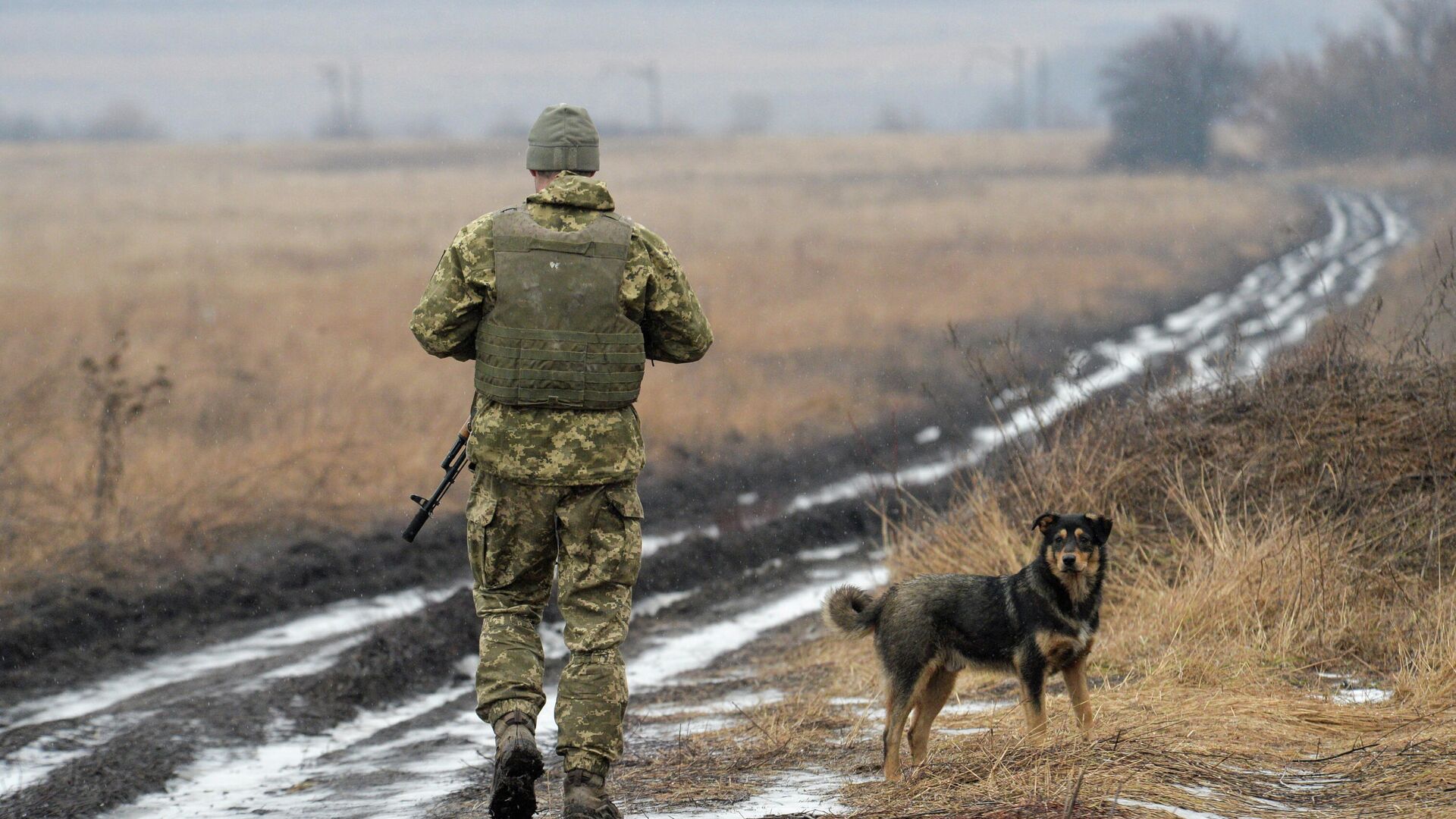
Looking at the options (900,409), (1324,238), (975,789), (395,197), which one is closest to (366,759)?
(975,789)

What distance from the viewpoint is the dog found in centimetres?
504

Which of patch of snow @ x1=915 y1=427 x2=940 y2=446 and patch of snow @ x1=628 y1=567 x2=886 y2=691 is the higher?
patch of snow @ x1=915 y1=427 x2=940 y2=446

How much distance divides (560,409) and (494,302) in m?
0.42

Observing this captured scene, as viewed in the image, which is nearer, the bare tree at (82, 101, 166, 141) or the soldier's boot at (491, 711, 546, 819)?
the soldier's boot at (491, 711, 546, 819)

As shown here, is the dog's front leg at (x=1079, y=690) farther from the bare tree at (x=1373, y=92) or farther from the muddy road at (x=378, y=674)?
the bare tree at (x=1373, y=92)

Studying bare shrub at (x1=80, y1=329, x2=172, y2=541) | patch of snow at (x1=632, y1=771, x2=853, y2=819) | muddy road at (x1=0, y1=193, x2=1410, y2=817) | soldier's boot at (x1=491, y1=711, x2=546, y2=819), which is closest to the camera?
soldier's boot at (x1=491, y1=711, x2=546, y2=819)

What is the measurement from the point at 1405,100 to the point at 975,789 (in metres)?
42.5

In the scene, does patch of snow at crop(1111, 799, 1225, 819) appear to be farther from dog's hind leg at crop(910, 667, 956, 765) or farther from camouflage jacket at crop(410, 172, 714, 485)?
camouflage jacket at crop(410, 172, 714, 485)

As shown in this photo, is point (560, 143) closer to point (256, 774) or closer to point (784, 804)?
point (784, 804)

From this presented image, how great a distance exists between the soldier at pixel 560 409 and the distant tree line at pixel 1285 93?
4064 centimetres

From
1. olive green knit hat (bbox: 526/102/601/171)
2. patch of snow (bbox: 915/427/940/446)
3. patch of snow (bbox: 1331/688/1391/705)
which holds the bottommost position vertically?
patch of snow (bbox: 1331/688/1391/705)

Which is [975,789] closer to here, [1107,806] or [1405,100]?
[1107,806]

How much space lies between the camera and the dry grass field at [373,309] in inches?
445

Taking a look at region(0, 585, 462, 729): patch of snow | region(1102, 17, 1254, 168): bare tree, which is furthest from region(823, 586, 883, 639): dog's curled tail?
region(1102, 17, 1254, 168): bare tree
